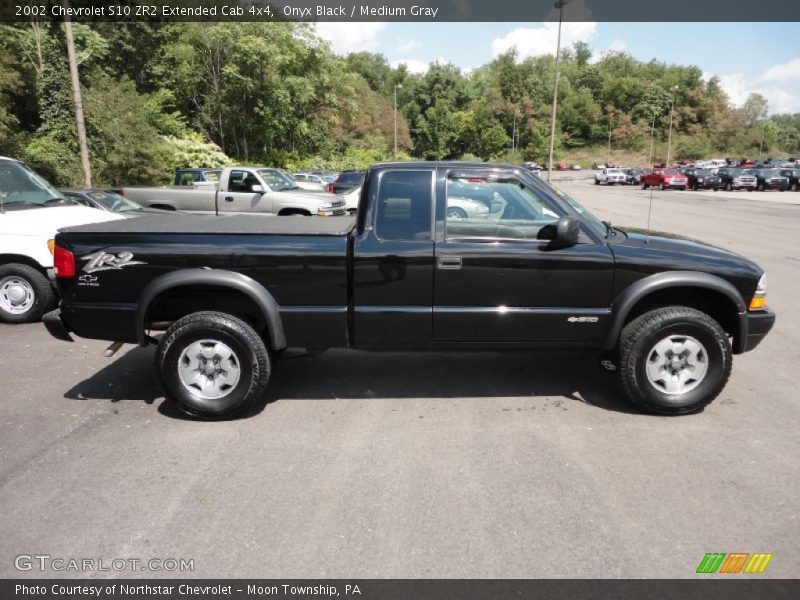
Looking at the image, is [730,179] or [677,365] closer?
[677,365]

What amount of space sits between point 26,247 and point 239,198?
26.0 ft

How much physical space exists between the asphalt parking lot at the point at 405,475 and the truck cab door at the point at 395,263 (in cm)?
67

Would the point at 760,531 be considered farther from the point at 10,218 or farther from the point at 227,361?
the point at 10,218

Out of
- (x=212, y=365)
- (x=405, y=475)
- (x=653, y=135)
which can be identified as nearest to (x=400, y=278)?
(x=405, y=475)

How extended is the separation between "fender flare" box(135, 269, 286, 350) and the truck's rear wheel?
0.66 feet

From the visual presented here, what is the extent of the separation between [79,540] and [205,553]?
67 centimetres

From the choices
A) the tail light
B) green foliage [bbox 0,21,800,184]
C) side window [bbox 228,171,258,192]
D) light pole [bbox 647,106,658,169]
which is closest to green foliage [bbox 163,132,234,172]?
green foliage [bbox 0,21,800,184]

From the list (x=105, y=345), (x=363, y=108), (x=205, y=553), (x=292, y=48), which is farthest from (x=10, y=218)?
(x=363, y=108)

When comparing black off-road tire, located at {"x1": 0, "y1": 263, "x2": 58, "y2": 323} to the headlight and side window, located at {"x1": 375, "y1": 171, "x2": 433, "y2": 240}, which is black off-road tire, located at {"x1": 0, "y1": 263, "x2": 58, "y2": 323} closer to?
side window, located at {"x1": 375, "y1": 171, "x2": 433, "y2": 240}

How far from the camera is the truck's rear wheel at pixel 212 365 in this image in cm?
437

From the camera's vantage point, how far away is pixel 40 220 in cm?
717

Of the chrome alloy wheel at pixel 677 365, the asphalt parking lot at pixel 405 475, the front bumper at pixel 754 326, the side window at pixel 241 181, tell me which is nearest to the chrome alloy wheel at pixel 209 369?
the asphalt parking lot at pixel 405 475

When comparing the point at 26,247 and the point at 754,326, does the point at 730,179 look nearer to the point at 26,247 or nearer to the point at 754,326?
the point at 754,326

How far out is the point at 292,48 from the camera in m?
41.4
